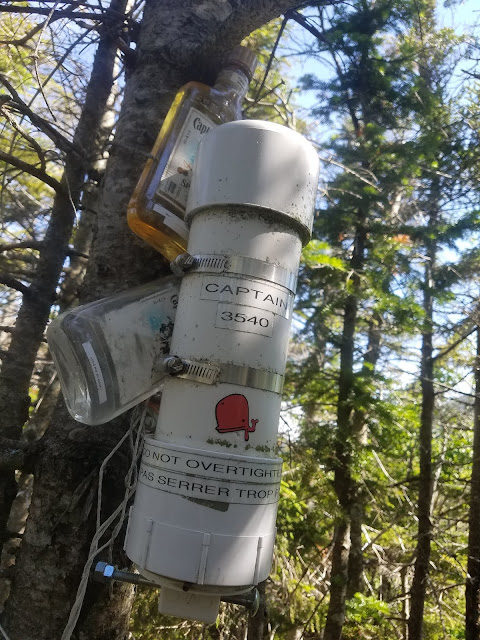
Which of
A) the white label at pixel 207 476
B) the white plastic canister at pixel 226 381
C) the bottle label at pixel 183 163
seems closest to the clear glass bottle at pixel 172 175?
the bottle label at pixel 183 163

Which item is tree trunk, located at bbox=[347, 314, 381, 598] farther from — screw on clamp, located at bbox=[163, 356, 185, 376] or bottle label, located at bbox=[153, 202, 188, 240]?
screw on clamp, located at bbox=[163, 356, 185, 376]

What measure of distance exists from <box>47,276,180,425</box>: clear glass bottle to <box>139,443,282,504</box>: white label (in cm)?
20

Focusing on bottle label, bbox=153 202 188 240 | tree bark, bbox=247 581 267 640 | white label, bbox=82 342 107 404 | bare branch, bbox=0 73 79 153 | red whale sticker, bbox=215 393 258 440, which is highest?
bare branch, bbox=0 73 79 153

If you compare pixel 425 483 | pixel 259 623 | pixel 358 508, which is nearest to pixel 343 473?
pixel 358 508

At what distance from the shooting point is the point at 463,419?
7957mm

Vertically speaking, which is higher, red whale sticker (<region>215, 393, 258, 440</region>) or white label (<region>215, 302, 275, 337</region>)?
white label (<region>215, 302, 275, 337</region>)

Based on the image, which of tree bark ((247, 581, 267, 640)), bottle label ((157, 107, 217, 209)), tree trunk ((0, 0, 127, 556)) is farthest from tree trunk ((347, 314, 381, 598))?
bottle label ((157, 107, 217, 209))

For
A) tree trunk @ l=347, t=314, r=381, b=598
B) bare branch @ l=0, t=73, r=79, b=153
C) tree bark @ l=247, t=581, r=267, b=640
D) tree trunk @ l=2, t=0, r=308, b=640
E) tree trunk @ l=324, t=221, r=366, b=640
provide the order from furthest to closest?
tree trunk @ l=347, t=314, r=381, b=598 < tree trunk @ l=324, t=221, r=366, b=640 < tree bark @ l=247, t=581, r=267, b=640 < bare branch @ l=0, t=73, r=79, b=153 < tree trunk @ l=2, t=0, r=308, b=640

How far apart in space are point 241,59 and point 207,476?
1420 mm

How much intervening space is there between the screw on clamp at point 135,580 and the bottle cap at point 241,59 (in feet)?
5.28

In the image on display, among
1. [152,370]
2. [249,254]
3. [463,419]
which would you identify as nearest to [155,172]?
[249,254]

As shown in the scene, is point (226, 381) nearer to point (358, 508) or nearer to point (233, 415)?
point (233, 415)

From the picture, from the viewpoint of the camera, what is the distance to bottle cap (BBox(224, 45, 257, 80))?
1.71m

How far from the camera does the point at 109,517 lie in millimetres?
1302
